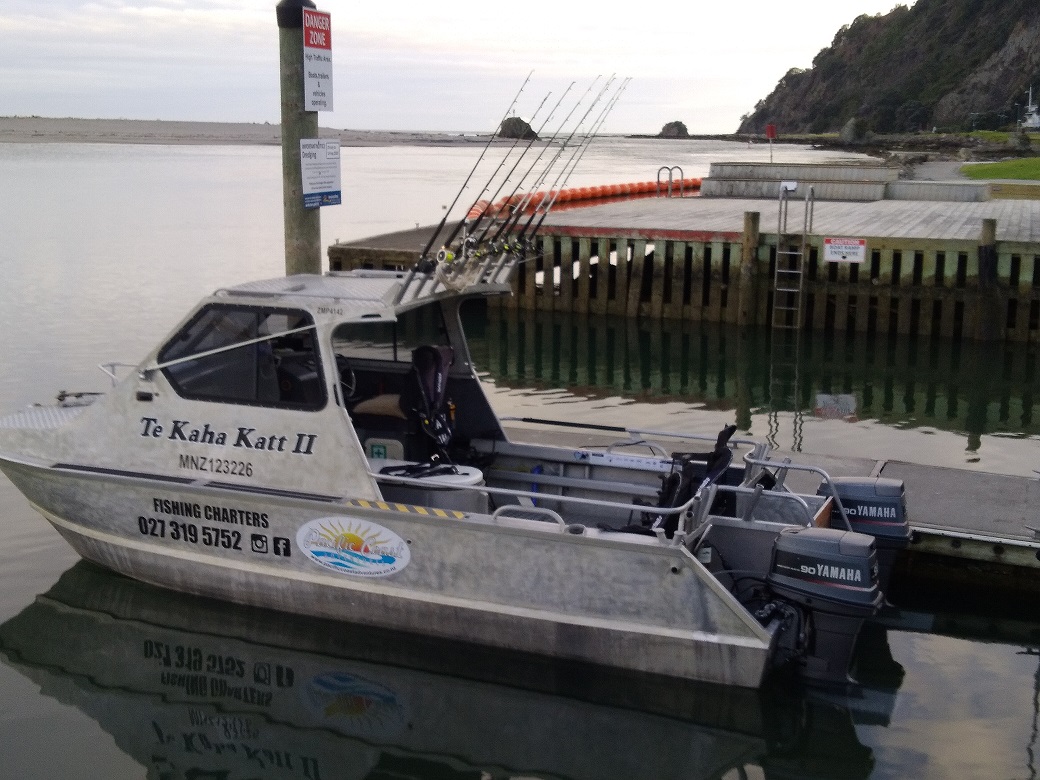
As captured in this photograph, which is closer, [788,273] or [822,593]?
[822,593]

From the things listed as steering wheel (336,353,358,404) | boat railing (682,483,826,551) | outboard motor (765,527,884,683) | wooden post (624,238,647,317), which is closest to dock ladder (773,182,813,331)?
wooden post (624,238,647,317)

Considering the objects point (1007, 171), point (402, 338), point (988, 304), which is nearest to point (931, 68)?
point (1007, 171)

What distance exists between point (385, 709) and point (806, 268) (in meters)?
13.6

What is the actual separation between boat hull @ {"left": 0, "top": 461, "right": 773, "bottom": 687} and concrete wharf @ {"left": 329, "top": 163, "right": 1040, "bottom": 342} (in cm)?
1277

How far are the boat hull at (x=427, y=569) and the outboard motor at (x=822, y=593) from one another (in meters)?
0.32

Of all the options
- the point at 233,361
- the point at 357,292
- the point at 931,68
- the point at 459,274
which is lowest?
the point at 233,361

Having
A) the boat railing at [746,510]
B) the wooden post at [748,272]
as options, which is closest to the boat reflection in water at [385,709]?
Answer: the boat railing at [746,510]

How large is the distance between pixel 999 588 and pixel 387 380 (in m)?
4.72

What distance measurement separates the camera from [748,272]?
1898 centimetres

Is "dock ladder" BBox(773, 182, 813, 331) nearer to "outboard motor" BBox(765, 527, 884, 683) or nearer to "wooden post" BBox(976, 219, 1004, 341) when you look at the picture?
"wooden post" BBox(976, 219, 1004, 341)

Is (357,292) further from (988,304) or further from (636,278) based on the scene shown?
(988,304)

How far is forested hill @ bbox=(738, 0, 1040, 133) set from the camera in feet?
328

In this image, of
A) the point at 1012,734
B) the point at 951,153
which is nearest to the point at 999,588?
the point at 1012,734

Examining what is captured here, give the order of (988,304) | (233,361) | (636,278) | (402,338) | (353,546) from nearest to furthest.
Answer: (353,546) < (233,361) < (402,338) < (988,304) < (636,278)
